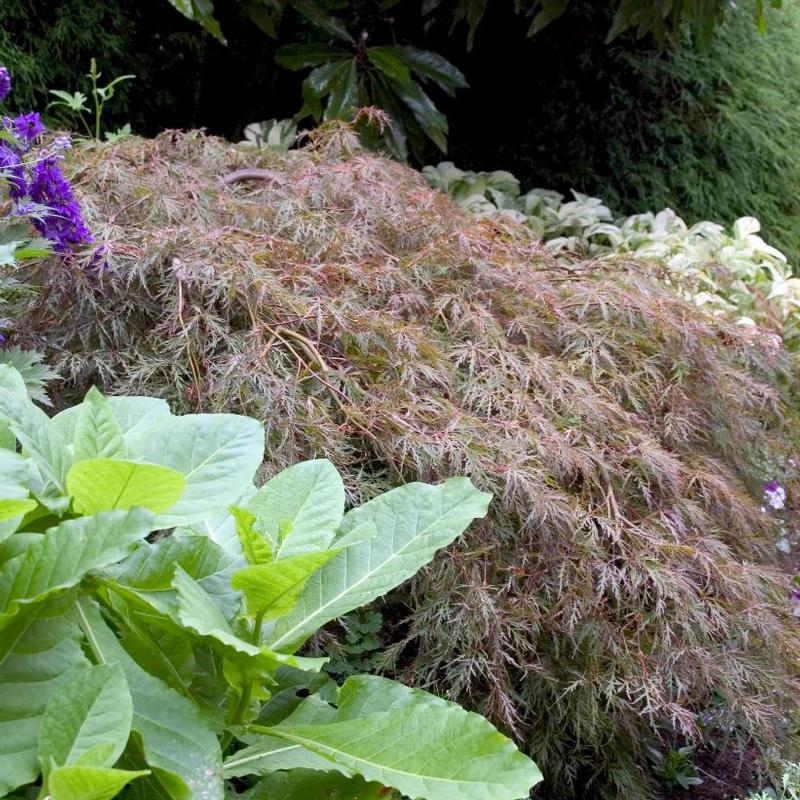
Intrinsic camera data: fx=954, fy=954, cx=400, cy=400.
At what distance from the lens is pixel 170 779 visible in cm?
60

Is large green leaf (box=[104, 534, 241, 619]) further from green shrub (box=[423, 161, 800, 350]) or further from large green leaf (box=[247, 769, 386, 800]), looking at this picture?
green shrub (box=[423, 161, 800, 350])

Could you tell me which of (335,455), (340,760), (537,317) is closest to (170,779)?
(340,760)

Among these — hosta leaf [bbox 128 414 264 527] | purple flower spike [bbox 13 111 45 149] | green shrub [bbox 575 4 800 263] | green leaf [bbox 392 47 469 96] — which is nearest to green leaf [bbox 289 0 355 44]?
green leaf [bbox 392 47 469 96]

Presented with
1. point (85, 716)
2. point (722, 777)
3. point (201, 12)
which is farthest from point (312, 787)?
point (201, 12)

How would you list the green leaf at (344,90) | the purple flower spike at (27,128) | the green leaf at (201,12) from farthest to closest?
the green leaf at (344,90) < the green leaf at (201,12) < the purple flower spike at (27,128)

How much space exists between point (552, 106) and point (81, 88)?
2.20m

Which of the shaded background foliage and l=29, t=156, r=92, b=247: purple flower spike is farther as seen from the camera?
the shaded background foliage

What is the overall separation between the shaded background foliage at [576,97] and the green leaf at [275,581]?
10.2 feet

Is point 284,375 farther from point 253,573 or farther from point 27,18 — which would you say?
point 27,18

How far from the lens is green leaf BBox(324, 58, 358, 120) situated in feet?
10.7

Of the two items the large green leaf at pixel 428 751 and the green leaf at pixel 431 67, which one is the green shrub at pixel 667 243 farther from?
the large green leaf at pixel 428 751

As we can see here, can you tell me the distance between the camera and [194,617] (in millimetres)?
602

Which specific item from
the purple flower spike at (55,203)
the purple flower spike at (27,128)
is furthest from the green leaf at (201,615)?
the purple flower spike at (27,128)

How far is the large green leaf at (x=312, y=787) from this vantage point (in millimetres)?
709
